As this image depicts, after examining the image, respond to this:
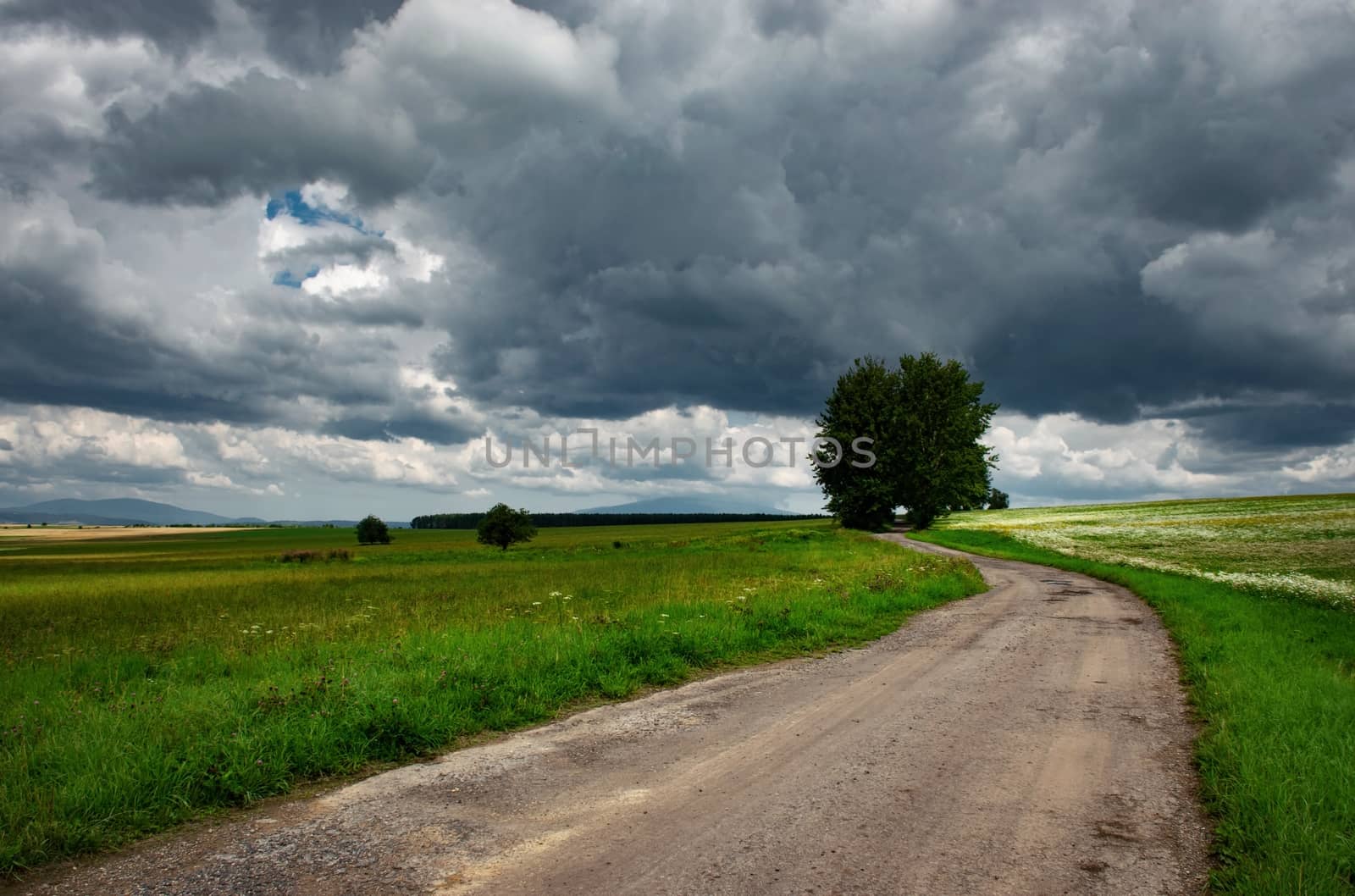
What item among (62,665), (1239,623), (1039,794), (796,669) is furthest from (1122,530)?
(62,665)

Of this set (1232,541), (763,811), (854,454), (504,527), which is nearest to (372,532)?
(504,527)

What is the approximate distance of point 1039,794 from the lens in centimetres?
598

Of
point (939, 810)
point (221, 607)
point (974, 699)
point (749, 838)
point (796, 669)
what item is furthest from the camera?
point (221, 607)

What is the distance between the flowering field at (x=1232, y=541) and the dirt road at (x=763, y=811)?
1864 cm

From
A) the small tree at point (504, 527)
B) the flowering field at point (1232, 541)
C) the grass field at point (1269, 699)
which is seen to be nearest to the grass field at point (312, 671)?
the grass field at point (1269, 699)

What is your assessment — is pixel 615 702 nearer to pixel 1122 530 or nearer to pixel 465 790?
pixel 465 790

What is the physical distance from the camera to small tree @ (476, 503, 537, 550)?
243 feet

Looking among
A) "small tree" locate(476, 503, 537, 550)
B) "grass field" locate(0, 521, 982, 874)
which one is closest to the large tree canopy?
"small tree" locate(476, 503, 537, 550)

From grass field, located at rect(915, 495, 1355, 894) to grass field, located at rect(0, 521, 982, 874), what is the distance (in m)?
A: 5.90

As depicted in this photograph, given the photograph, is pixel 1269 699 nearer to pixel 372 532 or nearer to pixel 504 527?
pixel 504 527

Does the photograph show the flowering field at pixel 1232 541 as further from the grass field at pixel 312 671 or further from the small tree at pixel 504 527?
the small tree at pixel 504 527

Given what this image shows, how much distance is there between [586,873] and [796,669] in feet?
22.4

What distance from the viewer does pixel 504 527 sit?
74.1 m

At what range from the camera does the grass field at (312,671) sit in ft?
19.7
